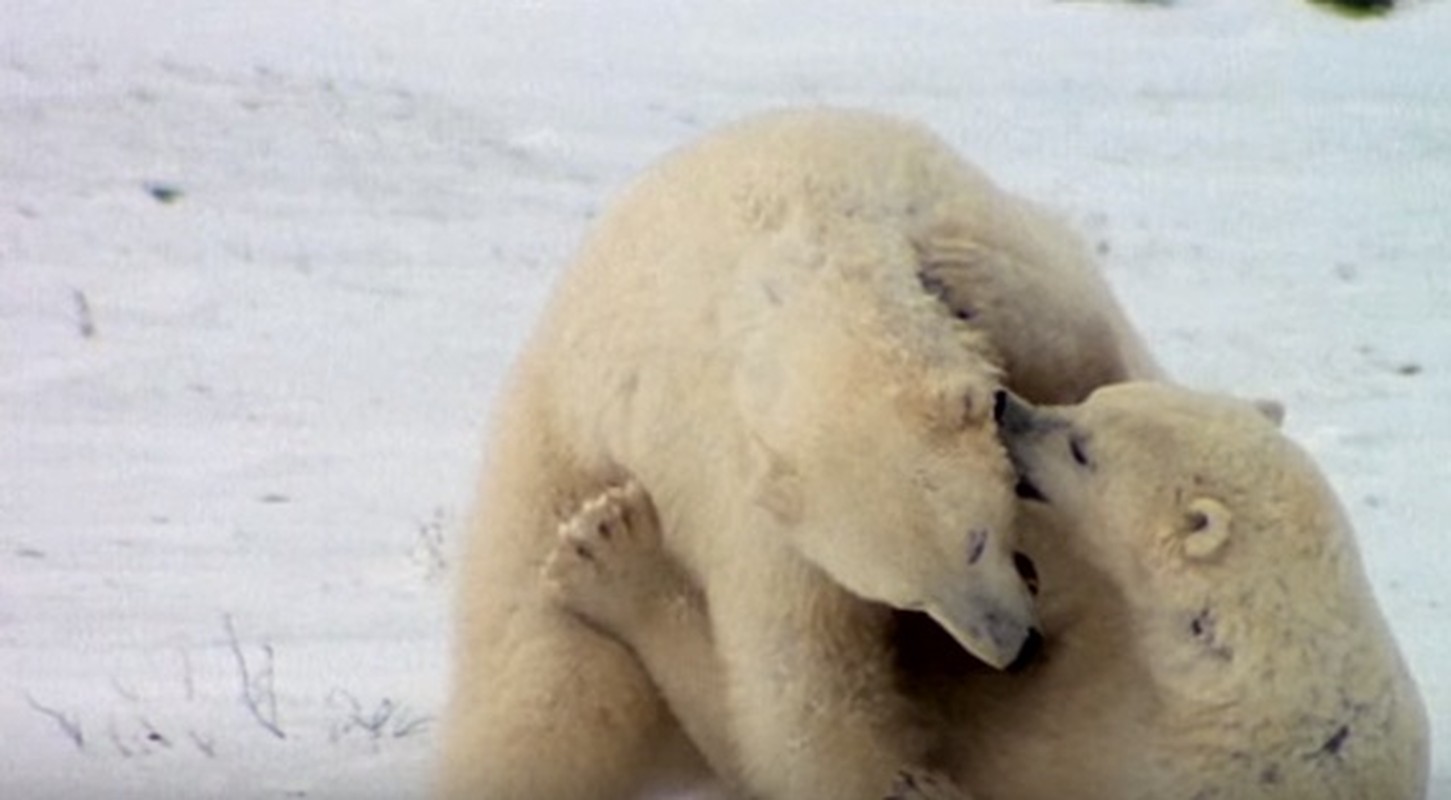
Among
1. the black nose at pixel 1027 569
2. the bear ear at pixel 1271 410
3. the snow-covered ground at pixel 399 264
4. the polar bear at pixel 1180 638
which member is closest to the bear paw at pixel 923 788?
the polar bear at pixel 1180 638

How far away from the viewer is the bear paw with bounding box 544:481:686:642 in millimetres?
1739

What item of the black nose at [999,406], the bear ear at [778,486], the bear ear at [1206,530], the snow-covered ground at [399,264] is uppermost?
the black nose at [999,406]

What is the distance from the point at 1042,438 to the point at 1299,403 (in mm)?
3288

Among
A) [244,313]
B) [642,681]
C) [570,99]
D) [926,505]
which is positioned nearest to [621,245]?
[642,681]

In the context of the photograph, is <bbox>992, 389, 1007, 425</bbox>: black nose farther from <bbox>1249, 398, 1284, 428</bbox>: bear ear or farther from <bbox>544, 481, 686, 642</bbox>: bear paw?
<bbox>544, 481, 686, 642</bbox>: bear paw

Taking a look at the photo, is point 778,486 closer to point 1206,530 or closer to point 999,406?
point 999,406

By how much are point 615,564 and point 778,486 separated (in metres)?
0.23

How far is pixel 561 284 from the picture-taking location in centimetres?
194

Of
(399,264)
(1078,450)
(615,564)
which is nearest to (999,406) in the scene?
(1078,450)

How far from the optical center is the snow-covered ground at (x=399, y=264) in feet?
11.5

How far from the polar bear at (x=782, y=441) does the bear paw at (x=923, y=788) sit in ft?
0.05

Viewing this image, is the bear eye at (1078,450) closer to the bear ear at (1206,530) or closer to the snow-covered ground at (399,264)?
the bear ear at (1206,530)

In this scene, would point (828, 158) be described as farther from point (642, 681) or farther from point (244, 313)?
point (244, 313)

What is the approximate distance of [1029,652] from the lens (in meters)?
1.59
